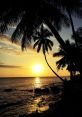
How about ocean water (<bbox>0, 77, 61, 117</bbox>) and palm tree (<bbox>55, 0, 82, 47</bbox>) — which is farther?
ocean water (<bbox>0, 77, 61, 117</bbox>)

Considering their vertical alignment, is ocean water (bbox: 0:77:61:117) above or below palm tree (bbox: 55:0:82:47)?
below

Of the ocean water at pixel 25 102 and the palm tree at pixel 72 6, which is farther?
the ocean water at pixel 25 102

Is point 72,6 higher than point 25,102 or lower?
higher

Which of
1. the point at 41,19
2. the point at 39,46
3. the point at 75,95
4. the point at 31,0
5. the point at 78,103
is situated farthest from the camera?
the point at 39,46

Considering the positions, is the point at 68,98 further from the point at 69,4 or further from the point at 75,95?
the point at 69,4

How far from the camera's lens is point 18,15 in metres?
18.1

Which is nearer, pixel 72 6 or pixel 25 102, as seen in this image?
pixel 72 6

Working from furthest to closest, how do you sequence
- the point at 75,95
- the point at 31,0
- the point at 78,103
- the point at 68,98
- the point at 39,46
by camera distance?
the point at 39,46
the point at 68,98
the point at 75,95
the point at 78,103
the point at 31,0

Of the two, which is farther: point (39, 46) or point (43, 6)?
point (39, 46)

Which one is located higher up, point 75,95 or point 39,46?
point 39,46

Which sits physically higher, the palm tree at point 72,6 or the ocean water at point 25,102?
the palm tree at point 72,6

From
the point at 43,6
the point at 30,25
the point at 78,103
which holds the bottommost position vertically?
the point at 78,103

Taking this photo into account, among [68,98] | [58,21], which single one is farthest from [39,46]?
[58,21]

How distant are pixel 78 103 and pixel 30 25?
7181 mm
